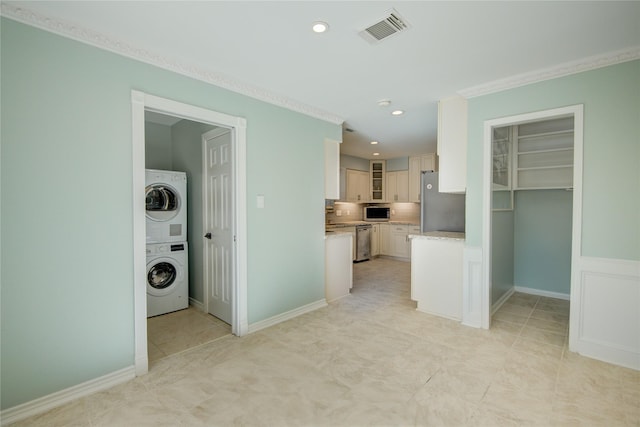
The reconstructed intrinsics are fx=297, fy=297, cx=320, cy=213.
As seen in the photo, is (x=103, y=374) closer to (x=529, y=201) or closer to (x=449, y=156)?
(x=449, y=156)

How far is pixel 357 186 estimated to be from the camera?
7.70 m

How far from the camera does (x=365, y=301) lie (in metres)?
4.22

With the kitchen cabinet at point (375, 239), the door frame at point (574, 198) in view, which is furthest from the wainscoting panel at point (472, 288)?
the kitchen cabinet at point (375, 239)

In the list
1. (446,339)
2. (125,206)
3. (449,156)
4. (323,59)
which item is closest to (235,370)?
(125,206)

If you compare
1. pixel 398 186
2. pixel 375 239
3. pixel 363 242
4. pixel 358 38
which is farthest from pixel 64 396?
pixel 398 186

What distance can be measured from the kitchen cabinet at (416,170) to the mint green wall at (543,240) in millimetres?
2847

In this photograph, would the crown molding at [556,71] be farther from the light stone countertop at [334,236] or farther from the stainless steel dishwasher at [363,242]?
the stainless steel dishwasher at [363,242]

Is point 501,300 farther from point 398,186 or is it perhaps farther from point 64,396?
point 64,396

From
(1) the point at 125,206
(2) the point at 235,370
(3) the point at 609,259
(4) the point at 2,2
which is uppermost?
(4) the point at 2,2

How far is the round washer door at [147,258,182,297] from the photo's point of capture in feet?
12.0

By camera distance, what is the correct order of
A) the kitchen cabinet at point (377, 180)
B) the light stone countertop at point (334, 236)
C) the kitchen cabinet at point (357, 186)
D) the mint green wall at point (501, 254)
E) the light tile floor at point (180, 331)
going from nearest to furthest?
the light tile floor at point (180, 331)
the mint green wall at point (501, 254)
the light stone countertop at point (334, 236)
the kitchen cabinet at point (357, 186)
the kitchen cabinet at point (377, 180)

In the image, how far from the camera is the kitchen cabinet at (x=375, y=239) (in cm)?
766

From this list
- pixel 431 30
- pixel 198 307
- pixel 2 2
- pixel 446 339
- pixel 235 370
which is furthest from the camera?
pixel 198 307

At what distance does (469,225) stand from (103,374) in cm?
362
